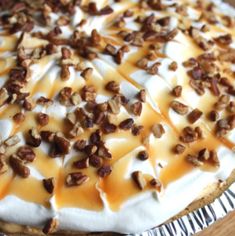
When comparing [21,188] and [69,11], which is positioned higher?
[69,11]

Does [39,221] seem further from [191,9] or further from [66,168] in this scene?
[191,9]

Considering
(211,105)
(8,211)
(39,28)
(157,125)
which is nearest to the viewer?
(8,211)

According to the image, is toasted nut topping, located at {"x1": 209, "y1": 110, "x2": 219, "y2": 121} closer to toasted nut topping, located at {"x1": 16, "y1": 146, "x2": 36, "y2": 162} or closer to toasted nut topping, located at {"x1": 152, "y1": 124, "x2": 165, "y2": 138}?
toasted nut topping, located at {"x1": 152, "y1": 124, "x2": 165, "y2": 138}

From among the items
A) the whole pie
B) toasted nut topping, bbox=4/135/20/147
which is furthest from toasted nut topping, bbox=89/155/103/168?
toasted nut topping, bbox=4/135/20/147

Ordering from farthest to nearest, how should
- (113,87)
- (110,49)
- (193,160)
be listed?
(110,49), (113,87), (193,160)

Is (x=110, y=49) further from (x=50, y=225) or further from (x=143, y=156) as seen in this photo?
(x=50, y=225)

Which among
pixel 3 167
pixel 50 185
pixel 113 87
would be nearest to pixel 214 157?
pixel 113 87

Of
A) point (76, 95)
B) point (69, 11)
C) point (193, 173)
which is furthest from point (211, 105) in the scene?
point (69, 11)
